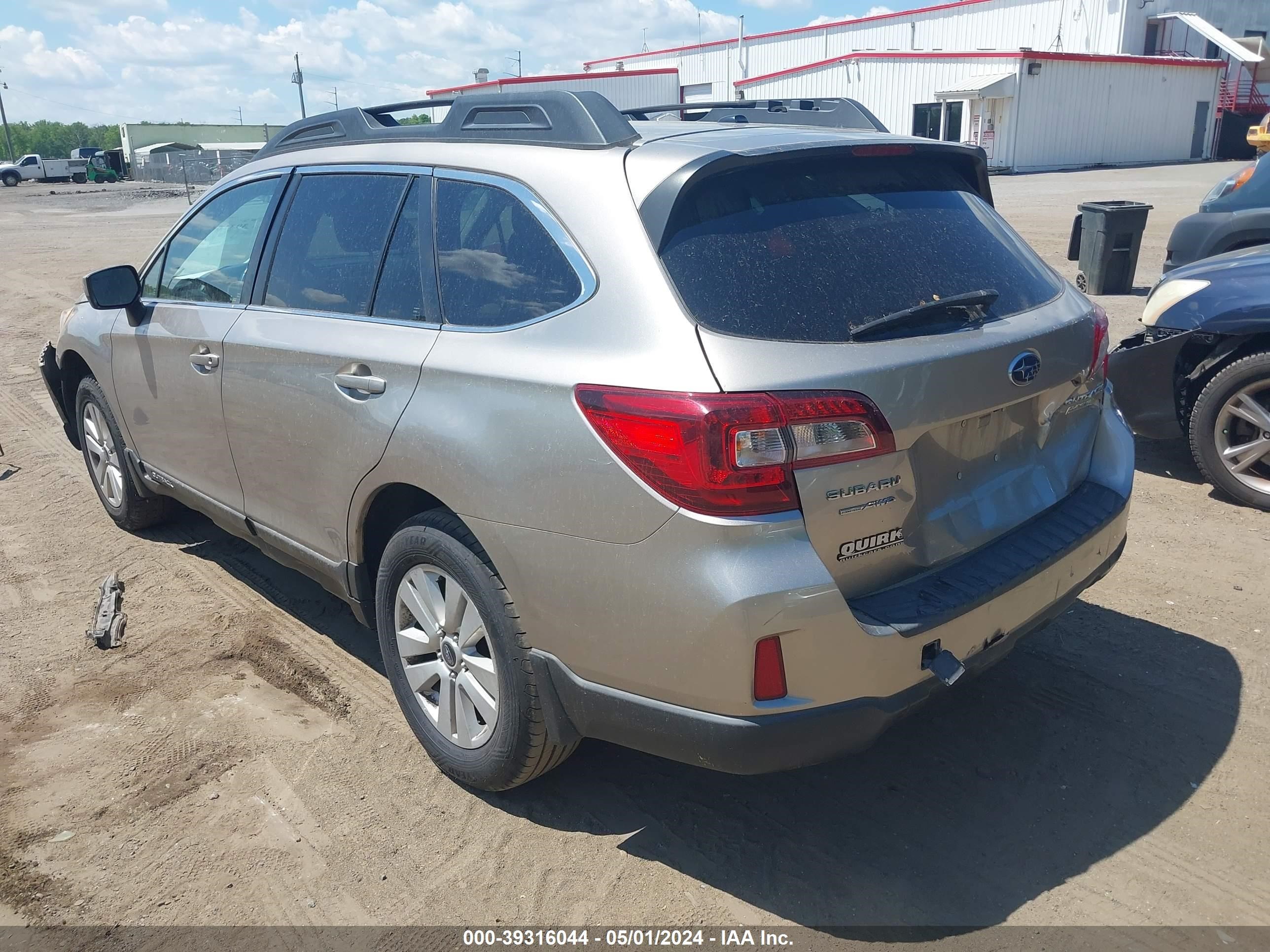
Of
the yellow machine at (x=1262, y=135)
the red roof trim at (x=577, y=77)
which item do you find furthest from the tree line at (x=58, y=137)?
the yellow machine at (x=1262, y=135)

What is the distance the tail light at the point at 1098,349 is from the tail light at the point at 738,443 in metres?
1.14

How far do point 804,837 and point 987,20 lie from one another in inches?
2003

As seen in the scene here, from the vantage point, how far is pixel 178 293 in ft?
14.6

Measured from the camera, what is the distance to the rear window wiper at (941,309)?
254cm

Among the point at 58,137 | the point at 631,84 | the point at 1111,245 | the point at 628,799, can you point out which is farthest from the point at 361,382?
the point at 58,137

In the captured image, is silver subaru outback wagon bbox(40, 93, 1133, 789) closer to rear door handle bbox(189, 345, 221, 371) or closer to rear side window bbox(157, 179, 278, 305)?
rear door handle bbox(189, 345, 221, 371)

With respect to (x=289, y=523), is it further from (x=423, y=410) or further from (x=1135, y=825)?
(x=1135, y=825)

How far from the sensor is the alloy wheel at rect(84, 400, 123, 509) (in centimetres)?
534

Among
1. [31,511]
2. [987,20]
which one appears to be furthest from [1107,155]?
[31,511]

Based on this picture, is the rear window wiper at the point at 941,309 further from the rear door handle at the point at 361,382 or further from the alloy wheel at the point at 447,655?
the rear door handle at the point at 361,382

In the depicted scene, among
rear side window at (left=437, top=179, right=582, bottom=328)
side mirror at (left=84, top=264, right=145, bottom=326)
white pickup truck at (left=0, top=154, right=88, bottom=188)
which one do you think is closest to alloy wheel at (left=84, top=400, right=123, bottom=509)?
side mirror at (left=84, top=264, right=145, bottom=326)

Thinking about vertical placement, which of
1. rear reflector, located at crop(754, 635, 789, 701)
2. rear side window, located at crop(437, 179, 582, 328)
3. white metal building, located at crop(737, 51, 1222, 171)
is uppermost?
white metal building, located at crop(737, 51, 1222, 171)

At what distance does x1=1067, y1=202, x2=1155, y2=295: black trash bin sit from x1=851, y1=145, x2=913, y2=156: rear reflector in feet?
30.4

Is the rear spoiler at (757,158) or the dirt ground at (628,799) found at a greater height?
the rear spoiler at (757,158)
